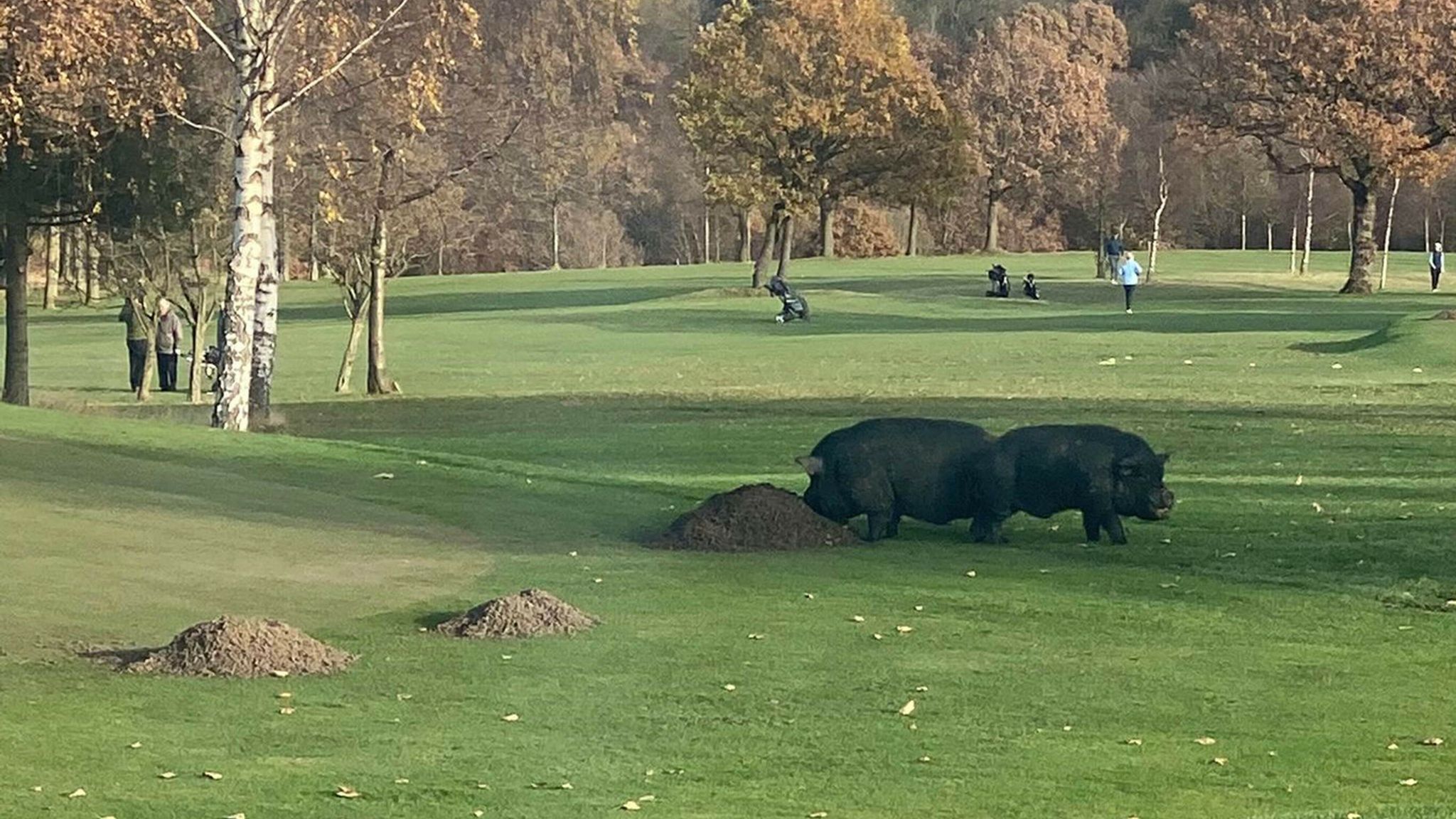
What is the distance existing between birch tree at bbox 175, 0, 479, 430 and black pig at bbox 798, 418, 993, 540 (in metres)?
A: 13.8

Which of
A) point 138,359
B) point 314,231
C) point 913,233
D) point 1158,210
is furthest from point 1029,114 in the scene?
point 138,359

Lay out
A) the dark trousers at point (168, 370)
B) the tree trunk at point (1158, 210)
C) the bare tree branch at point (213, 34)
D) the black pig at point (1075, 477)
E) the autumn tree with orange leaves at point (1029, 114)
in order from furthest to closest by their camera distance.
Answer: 1. the autumn tree with orange leaves at point (1029, 114)
2. the tree trunk at point (1158, 210)
3. the dark trousers at point (168, 370)
4. the bare tree branch at point (213, 34)
5. the black pig at point (1075, 477)

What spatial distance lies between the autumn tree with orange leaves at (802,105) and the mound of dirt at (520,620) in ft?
221

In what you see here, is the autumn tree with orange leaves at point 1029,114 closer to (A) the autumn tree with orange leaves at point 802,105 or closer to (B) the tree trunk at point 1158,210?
(B) the tree trunk at point 1158,210

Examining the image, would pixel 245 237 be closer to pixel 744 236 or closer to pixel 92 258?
pixel 92 258

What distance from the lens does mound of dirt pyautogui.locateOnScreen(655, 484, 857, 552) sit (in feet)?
55.3

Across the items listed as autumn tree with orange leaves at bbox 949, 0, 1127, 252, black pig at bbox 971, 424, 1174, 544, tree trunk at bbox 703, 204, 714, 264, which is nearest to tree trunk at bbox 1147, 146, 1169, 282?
autumn tree with orange leaves at bbox 949, 0, 1127, 252

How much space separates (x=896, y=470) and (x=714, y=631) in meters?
4.43

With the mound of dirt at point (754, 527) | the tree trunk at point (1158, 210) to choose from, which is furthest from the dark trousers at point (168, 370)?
the tree trunk at point (1158, 210)

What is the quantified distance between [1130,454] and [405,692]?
7.67 m

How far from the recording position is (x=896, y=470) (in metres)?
17.2

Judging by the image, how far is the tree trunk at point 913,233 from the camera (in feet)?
374

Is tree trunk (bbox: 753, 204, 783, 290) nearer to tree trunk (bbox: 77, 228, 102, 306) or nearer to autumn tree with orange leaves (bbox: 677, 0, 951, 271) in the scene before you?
autumn tree with orange leaves (bbox: 677, 0, 951, 271)

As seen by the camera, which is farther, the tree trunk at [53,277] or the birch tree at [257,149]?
the tree trunk at [53,277]
